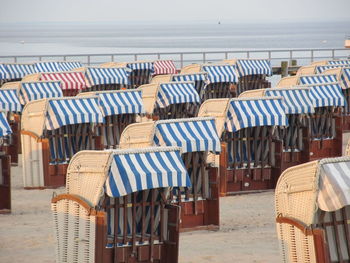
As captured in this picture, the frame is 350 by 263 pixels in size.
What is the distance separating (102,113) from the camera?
2139 cm

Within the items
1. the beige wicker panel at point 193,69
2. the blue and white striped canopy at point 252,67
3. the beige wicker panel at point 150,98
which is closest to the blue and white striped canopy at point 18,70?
the beige wicker panel at point 193,69

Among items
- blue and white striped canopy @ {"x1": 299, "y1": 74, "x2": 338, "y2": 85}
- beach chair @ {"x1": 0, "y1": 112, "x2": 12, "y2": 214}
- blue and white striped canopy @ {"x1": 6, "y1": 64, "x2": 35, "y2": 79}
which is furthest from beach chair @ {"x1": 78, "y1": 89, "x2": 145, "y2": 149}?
blue and white striped canopy @ {"x1": 6, "y1": 64, "x2": 35, "y2": 79}

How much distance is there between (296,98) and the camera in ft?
70.1

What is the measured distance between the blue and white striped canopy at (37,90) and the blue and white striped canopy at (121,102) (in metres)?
4.38

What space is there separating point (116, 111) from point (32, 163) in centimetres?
213

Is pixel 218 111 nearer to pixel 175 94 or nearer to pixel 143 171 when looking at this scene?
pixel 175 94

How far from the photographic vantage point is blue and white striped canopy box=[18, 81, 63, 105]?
2630 cm

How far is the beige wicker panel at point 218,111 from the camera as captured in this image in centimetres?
1897

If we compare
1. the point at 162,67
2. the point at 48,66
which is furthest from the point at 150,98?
the point at 162,67

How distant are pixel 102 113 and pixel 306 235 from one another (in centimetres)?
1009

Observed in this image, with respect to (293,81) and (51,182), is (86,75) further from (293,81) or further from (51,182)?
(51,182)

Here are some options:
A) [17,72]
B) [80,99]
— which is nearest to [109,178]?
[80,99]

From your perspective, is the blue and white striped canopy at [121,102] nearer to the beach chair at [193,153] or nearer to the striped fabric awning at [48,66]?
the beach chair at [193,153]

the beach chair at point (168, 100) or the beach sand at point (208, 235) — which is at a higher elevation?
the beach chair at point (168, 100)
